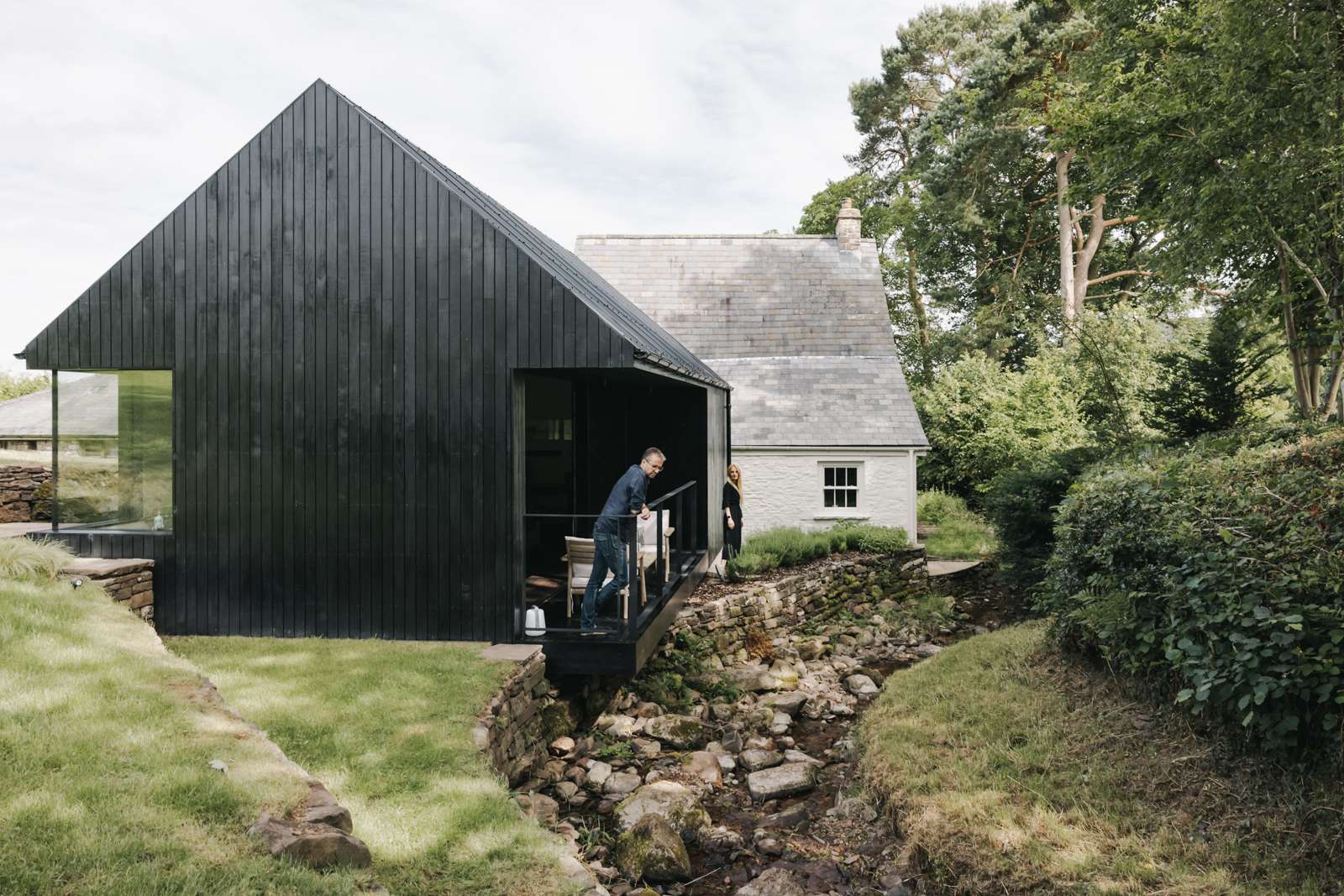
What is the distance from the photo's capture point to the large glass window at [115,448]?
9.12 meters

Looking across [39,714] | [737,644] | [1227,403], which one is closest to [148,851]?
[39,714]

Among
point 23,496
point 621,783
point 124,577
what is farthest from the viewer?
point 23,496

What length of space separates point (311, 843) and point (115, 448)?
277 inches

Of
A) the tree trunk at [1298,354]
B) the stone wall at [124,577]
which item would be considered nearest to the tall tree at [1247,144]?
the tree trunk at [1298,354]

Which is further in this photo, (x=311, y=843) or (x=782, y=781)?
(x=782, y=781)

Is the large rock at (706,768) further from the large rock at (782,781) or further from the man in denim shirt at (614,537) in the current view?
the man in denim shirt at (614,537)

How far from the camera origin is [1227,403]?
14.9 meters

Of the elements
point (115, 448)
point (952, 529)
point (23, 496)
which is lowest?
point (952, 529)

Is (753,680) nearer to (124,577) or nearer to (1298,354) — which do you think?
(124,577)

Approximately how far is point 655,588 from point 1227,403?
37.9ft

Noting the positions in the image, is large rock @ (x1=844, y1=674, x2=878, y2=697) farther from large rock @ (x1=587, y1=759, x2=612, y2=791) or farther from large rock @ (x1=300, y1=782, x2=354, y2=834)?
large rock @ (x1=300, y1=782, x2=354, y2=834)

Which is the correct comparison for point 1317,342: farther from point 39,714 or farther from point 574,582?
point 39,714

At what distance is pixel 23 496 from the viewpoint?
43.4 feet

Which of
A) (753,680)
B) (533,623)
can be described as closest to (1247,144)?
(753,680)
